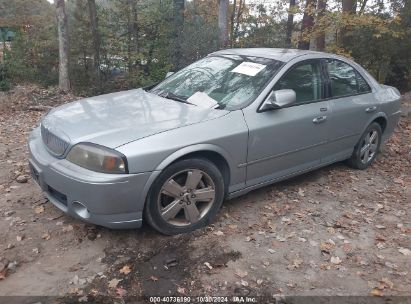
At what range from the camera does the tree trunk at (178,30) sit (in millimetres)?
10906

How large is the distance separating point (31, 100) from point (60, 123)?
5.62 meters

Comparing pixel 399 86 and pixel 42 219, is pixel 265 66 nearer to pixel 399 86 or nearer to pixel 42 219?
pixel 42 219

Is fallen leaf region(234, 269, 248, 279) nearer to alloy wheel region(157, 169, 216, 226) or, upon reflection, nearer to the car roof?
alloy wheel region(157, 169, 216, 226)

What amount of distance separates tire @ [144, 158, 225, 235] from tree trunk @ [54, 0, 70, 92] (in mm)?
7417

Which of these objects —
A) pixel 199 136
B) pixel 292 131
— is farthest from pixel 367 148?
pixel 199 136

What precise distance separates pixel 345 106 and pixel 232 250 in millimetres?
2436

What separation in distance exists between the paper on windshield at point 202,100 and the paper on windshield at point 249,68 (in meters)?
0.51

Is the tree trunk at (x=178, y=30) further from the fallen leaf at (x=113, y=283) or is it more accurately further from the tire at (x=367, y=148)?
the fallen leaf at (x=113, y=283)

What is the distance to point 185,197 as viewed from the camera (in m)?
3.55

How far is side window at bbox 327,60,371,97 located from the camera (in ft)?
15.8

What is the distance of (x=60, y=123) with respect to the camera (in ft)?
11.8

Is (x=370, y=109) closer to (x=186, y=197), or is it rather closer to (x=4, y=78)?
(x=186, y=197)

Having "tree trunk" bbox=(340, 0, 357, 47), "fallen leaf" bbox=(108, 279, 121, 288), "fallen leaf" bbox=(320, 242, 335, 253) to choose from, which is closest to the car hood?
"fallen leaf" bbox=(108, 279, 121, 288)

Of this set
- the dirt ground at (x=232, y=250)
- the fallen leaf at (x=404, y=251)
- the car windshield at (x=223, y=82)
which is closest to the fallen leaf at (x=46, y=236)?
the dirt ground at (x=232, y=250)
